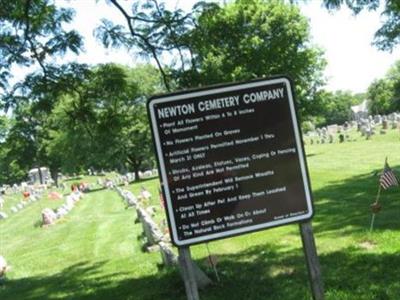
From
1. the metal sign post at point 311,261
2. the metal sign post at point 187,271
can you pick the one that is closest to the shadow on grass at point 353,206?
the metal sign post at point 311,261

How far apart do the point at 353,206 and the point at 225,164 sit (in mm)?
11742

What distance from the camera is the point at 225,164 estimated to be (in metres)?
4.71

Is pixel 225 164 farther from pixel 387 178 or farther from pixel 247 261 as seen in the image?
pixel 387 178

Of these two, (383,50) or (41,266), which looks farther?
(383,50)

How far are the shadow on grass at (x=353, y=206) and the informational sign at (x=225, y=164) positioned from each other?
7.35m

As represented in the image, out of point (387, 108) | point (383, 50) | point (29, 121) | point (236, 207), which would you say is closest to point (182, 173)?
point (236, 207)

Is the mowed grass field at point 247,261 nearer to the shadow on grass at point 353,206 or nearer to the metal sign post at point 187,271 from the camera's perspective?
the shadow on grass at point 353,206

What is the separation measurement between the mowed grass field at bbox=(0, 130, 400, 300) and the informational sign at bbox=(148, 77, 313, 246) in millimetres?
2719

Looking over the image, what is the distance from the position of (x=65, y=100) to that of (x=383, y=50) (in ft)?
49.7

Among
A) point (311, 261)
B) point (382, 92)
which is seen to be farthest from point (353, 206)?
point (382, 92)

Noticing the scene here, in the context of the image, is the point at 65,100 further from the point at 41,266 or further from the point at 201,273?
the point at 41,266

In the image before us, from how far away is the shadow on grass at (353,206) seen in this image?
41.1 ft

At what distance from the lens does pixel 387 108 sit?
9862 centimetres

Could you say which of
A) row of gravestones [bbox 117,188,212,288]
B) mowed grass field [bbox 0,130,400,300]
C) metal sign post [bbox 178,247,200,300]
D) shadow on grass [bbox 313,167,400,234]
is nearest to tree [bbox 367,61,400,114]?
shadow on grass [bbox 313,167,400,234]
